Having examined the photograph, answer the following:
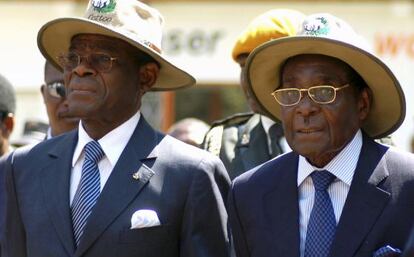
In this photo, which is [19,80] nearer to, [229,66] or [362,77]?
[229,66]

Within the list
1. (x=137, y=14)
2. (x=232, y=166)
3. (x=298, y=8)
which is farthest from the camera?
(x=298, y=8)

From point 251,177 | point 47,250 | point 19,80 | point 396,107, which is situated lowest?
point 19,80

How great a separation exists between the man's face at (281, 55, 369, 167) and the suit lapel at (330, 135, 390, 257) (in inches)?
6.2

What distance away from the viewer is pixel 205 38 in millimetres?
19109

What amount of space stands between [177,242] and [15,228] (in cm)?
77

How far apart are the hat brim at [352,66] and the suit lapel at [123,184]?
0.59 m

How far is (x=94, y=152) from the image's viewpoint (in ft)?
17.0

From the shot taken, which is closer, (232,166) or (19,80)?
(232,166)

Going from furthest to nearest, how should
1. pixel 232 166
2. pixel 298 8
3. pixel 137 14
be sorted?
pixel 298 8 → pixel 232 166 → pixel 137 14

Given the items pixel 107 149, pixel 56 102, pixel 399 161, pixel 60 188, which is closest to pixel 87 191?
pixel 60 188

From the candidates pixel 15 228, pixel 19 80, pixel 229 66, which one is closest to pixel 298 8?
pixel 229 66

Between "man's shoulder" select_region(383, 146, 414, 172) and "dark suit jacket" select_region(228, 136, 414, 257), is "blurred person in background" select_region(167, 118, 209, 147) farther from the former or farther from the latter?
"man's shoulder" select_region(383, 146, 414, 172)

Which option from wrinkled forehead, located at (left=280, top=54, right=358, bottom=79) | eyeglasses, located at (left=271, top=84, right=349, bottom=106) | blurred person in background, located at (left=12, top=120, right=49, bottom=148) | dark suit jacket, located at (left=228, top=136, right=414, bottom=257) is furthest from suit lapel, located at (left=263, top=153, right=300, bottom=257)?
blurred person in background, located at (left=12, top=120, right=49, bottom=148)

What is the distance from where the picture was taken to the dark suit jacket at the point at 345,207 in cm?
466
